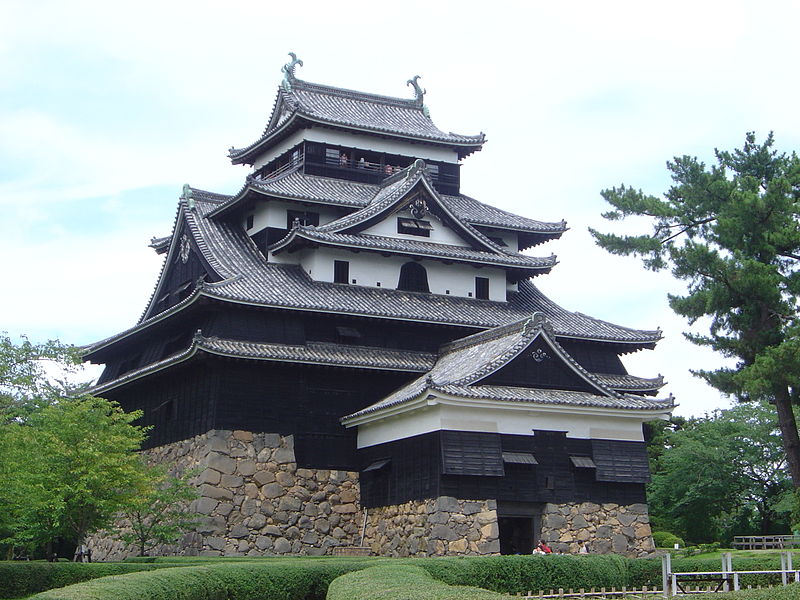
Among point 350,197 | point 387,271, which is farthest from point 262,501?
point 350,197

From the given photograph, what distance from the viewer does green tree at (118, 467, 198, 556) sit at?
99.7ft

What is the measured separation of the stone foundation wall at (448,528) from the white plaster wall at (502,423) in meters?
2.18

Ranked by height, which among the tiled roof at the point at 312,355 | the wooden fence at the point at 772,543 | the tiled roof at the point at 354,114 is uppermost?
the tiled roof at the point at 354,114

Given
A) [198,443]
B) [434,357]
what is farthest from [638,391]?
[198,443]

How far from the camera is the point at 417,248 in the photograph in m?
38.2

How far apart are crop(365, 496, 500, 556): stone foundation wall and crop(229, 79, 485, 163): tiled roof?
19.3m

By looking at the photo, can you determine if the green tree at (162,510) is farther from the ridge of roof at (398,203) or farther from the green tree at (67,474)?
the ridge of roof at (398,203)

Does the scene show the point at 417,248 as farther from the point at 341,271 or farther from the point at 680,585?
the point at 680,585

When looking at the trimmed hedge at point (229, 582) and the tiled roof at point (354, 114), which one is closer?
the trimmed hedge at point (229, 582)

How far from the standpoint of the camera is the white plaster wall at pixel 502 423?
98.7ft

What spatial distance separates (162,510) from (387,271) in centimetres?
1202

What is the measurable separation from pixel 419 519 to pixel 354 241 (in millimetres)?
11249

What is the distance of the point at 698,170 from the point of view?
40.8 meters

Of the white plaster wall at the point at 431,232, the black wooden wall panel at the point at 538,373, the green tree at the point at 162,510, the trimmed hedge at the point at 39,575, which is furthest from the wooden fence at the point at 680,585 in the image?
the white plaster wall at the point at 431,232
